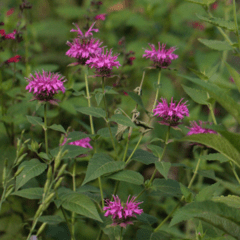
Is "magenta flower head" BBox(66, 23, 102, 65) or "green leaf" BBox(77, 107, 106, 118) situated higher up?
"magenta flower head" BBox(66, 23, 102, 65)

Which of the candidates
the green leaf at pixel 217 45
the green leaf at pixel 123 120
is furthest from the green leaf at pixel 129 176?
the green leaf at pixel 217 45

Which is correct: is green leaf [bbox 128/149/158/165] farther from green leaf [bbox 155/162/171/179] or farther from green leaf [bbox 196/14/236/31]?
green leaf [bbox 196/14/236/31]

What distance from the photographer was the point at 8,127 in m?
1.33

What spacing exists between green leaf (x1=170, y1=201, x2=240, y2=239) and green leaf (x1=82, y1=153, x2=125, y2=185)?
9.3 inches

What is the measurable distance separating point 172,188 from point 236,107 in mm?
379

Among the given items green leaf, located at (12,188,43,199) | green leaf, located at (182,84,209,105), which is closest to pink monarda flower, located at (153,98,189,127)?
green leaf, located at (182,84,209,105)

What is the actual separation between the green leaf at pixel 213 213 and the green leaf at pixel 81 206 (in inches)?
8.6

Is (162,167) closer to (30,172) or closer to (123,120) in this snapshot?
(123,120)

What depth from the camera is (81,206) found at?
74 cm

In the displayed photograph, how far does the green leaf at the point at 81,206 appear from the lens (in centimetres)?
72

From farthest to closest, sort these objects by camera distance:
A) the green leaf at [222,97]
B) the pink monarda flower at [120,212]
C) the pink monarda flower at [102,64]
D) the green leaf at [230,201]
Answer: the pink monarda flower at [102,64] → the pink monarda flower at [120,212] → the green leaf at [230,201] → the green leaf at [222,97]

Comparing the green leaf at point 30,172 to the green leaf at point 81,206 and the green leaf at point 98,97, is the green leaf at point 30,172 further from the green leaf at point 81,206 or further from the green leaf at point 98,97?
the green leaf at point 98,97

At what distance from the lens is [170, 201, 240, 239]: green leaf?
0.53m

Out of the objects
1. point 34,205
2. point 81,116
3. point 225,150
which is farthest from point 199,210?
point 81,116
